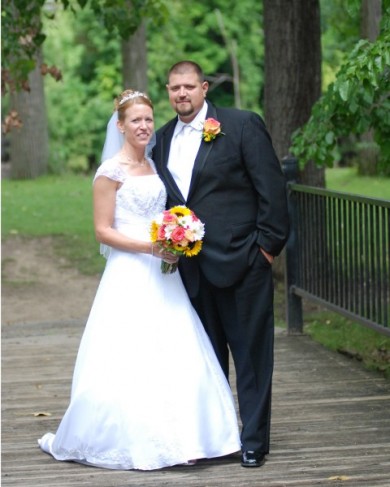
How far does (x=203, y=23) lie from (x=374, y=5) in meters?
30.8

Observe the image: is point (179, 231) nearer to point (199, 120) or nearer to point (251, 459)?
point (199, 120)

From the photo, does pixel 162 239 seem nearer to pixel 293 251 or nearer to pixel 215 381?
pixel 215 381

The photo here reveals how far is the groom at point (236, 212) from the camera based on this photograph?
632 centimetres

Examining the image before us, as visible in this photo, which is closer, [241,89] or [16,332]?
[16,332]

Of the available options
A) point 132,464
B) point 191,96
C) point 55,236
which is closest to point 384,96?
point 191,96

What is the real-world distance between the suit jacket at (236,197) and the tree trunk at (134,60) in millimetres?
21332

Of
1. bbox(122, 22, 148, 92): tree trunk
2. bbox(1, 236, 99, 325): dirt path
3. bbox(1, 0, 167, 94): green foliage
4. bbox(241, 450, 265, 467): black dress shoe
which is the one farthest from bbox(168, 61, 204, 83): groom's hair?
bbox(122, 22, 148, 92): tree trunk

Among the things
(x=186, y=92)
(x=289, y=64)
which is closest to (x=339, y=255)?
(x=186, y=92)

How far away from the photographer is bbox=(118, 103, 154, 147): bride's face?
648 cm

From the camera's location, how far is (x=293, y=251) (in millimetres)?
10133

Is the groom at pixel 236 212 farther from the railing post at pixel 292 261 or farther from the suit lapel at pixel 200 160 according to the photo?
the railing post at pixel 292 261

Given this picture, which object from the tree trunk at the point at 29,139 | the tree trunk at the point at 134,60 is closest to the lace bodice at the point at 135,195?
the tree trunk at the point at 134,60

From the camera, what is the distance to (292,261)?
33.4 feet

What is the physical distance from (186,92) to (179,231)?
2.31 ft
